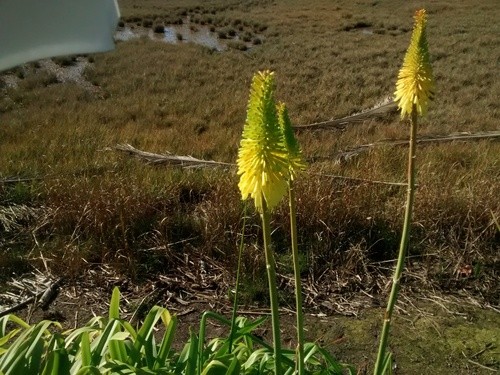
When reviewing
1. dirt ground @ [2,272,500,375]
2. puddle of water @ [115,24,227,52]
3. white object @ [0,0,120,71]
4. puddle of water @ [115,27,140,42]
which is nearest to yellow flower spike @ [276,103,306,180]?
white object @ [0,0,120,71]

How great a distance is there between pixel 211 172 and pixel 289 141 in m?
3.27

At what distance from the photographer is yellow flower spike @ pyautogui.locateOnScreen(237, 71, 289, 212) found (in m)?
1.15

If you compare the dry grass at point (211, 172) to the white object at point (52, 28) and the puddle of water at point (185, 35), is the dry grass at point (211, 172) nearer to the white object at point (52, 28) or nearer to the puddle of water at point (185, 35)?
the puddle of water at point (185, 35)

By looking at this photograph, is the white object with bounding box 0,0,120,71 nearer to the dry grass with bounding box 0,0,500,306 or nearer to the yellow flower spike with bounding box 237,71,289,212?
the yellow flower spike with bounding box 237,71,289,212

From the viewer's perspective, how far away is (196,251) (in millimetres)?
3611

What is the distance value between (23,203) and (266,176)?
331 centimetres

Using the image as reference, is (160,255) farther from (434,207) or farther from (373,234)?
(434,207)

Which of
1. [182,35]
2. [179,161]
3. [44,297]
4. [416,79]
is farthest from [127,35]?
[416,79]

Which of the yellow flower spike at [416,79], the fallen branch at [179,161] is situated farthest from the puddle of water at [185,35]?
the yellow flower spike at [416,79]

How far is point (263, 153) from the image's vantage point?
1.21 metres

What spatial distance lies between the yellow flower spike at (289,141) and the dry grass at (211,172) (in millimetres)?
2214

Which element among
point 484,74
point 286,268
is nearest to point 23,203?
point 286,268

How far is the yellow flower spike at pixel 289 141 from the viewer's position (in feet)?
4.09

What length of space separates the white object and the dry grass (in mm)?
1738
